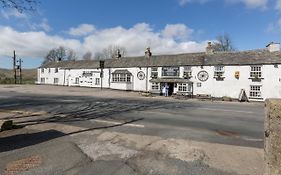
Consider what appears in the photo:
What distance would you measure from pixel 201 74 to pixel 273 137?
35371 mm

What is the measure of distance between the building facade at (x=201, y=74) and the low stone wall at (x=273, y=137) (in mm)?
32073

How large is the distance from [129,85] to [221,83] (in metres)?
16.8

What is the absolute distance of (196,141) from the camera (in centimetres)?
→ 852

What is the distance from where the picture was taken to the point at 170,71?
39.8 meters

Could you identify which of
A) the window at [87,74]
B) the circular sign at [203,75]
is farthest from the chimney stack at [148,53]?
the window at [87,74]

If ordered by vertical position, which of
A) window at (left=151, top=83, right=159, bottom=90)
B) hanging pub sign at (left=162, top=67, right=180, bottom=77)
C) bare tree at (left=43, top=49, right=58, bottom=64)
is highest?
bare tree at (left=43, top=49, right=58, bottom=64)

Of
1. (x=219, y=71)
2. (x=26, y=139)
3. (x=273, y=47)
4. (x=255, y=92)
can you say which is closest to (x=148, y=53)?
(x=219, y=71)

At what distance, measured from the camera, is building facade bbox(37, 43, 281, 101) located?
105 ft

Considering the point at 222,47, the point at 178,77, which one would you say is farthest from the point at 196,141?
the point at 222,47

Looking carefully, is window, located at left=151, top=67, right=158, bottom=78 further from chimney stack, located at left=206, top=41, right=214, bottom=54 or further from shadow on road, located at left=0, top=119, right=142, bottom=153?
shadow on road, located at left=0, top=119, right=142, bottom=153

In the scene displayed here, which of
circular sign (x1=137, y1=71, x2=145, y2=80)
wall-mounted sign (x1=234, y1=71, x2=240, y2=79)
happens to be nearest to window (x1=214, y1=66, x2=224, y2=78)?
wall-mounted sign (x1=234, y1=71, x2=240, y2=79)

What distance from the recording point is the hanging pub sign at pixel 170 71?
128 feet

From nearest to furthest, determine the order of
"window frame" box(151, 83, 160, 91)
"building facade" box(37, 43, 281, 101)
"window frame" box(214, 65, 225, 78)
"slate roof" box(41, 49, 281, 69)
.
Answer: "building facade" box(37, 43, 281, 101) → "slate roof" box(41, 49, 281, 69) → "window frame" box(214, 65, 225, 78) → "window frame" box(151, 83, 160, 91)

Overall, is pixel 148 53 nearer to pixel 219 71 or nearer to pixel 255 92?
pixel 219 71
